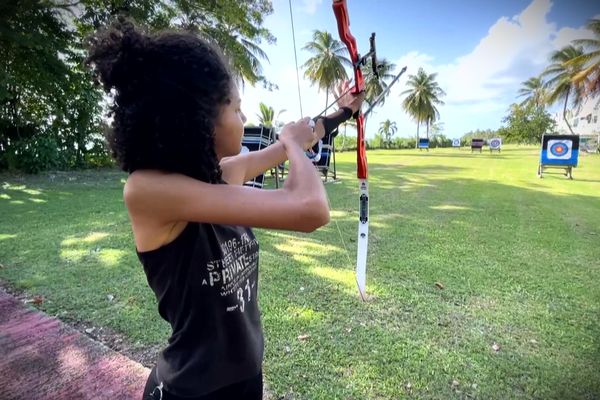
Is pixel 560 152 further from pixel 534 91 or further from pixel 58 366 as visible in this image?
pixel 534 91

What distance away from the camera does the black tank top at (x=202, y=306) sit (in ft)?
2.90

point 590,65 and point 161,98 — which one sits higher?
point 590,65

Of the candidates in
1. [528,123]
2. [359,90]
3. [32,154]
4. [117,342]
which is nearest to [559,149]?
[359,90]

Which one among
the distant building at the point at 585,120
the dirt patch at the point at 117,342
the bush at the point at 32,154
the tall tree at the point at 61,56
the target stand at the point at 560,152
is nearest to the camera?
the dirt patch at the point at 117,342

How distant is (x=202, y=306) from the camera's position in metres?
0.92

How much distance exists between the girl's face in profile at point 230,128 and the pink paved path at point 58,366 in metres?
1.61

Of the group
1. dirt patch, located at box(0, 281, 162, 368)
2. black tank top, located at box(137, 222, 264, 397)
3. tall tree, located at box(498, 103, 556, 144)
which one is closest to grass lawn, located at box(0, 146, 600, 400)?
dirt patch, located at box(0, 281, 162, 368)

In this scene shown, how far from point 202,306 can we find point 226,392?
284 mm

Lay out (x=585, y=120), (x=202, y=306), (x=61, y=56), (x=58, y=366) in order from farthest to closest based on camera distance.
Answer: (x=585, y=120)
(x=61, y=56)
(x=58, y=366)
(x=202, y=306)

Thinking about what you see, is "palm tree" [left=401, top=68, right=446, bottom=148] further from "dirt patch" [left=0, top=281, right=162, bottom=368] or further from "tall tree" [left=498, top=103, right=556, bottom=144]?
"dirt patch" [left=0, top=281, right=162, bottom=368]

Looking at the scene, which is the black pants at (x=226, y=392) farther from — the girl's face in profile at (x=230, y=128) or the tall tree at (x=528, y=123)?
the tall tree at (x=528, y=123)

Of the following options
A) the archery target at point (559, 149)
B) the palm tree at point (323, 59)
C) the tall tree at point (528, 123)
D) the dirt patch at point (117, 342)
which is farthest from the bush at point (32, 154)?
the tall tree at point (528, 123)

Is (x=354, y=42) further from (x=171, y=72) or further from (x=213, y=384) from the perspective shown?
(x=213, y=384)

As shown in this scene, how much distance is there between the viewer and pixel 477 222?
5.49 meters
